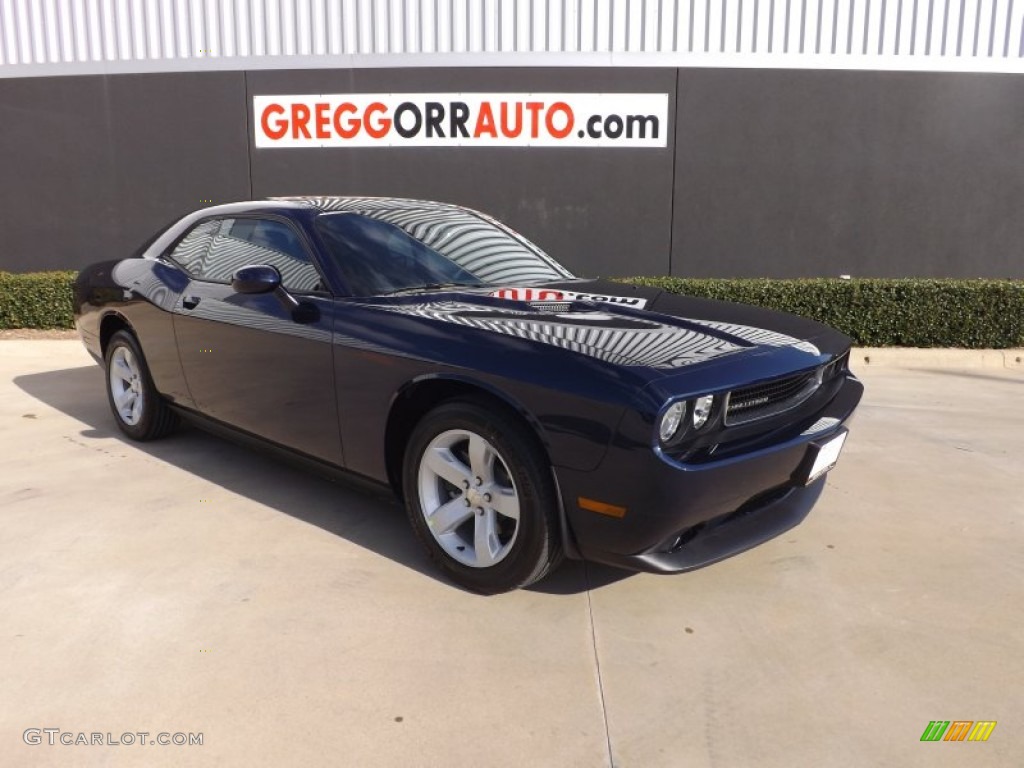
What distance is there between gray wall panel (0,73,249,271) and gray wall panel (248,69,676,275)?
52cm

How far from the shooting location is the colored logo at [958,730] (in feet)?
7.64

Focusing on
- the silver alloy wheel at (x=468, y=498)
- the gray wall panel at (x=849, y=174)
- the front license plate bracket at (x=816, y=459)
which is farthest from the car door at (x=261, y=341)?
the gray wall panel at (x=849, y=174)

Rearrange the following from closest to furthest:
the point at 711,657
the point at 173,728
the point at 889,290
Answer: the point at 173,728 < the point at 711,657 < the point at 889,290

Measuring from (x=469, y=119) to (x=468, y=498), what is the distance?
7.03m

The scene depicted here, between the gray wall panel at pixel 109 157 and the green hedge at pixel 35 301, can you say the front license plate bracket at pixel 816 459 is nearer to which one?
the gray wall panel at pixel 109 157

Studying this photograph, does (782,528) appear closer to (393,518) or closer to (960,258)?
(393,518)

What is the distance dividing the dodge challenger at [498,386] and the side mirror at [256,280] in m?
0.01

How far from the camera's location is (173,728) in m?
2.32

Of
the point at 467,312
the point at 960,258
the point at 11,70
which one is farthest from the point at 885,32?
the point at 11,70

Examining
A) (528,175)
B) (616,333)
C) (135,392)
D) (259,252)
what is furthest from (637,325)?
(528,175)

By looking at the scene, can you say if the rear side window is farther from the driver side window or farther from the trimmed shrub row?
the trimmed shrub row

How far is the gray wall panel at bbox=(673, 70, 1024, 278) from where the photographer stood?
29.6ft

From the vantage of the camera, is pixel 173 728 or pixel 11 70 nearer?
pixel 173 728

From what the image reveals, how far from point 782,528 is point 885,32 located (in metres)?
8.13
